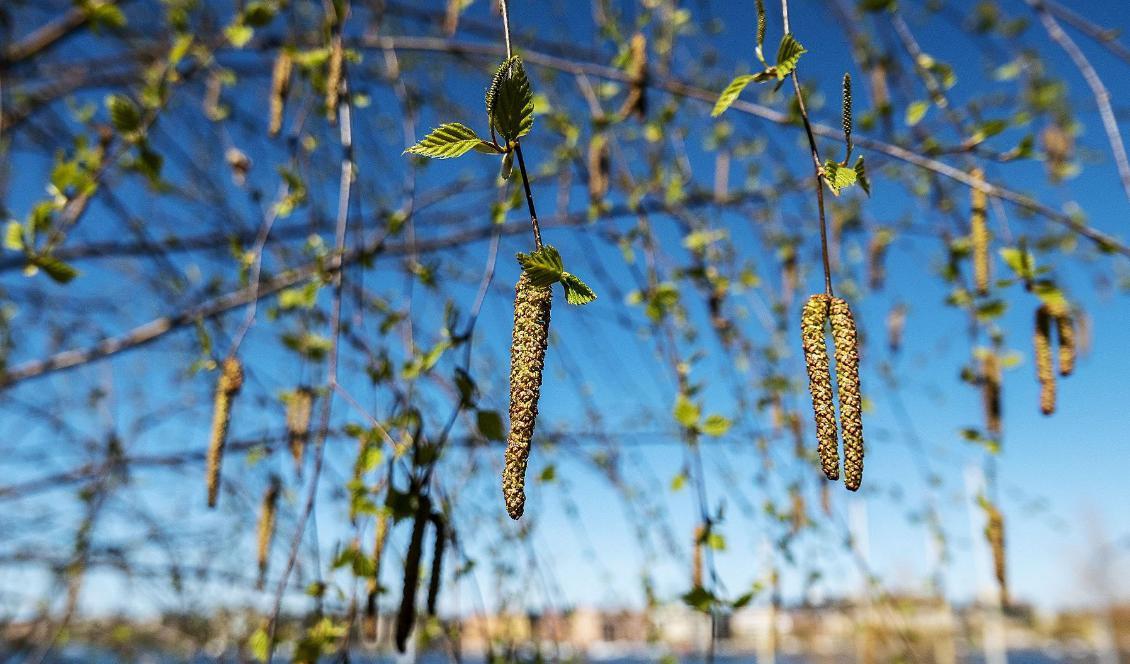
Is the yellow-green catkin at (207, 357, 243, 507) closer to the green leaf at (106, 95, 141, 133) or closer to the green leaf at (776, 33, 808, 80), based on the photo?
the green leaf at (106, 95, 141, 133)

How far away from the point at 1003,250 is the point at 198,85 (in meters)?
2.53

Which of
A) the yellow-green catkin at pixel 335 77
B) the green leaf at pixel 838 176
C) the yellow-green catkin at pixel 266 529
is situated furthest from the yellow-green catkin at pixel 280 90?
the green leaf at pixel 838 176

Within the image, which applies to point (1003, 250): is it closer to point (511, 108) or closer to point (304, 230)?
point (511, 108)

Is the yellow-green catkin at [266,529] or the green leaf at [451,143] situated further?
the yellow-green catkin at [266,529]

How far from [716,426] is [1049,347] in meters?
0.58

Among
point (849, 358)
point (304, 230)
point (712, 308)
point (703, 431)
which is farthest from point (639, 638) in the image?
point (849, 358)

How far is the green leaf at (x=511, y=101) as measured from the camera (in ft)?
1.83

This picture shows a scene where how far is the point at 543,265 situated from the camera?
60 centimetres

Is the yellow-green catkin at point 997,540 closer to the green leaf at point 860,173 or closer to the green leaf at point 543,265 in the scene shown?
the green leaf at point 860,173

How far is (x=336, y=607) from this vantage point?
58.8 inches

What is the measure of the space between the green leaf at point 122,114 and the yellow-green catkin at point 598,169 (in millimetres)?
983

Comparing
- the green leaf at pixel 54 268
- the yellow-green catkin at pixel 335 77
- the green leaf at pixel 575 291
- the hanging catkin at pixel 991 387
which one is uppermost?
the yellow-green catkin at pixel 335 77

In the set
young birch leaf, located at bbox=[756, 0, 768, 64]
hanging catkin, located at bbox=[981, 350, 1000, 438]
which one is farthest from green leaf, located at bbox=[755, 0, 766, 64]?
hanging catkin, located at bbox=[981, 350, 1000, 438]

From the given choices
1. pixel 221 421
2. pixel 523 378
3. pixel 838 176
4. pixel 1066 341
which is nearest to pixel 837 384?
pixel 838 176
